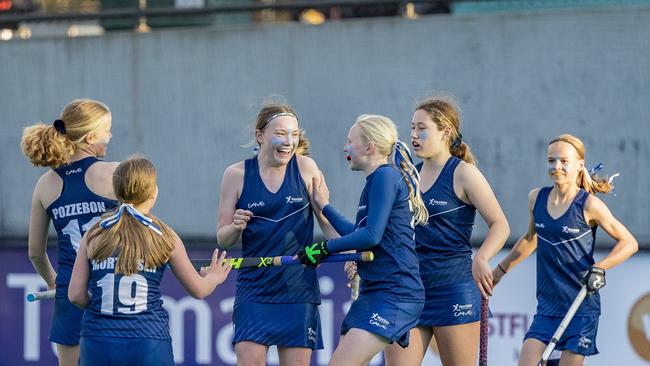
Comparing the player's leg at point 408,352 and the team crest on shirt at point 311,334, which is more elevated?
the team crest on shirt at point 311,334

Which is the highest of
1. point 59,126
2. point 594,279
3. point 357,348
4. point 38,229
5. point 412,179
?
point 59,126

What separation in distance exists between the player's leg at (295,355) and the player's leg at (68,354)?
114 centimetres

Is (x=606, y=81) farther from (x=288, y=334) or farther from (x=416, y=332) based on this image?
(x=288, y=334)

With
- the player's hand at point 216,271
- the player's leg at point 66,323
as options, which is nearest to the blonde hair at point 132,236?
the player's hand at point 216,271

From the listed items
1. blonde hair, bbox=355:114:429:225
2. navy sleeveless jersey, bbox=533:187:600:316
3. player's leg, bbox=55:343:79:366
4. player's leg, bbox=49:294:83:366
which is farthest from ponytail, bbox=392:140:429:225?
player's leg, bbox=55:343:79:366

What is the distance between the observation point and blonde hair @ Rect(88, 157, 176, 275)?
548 centimetres

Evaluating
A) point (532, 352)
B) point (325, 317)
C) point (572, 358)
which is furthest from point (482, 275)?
point (325, 317)

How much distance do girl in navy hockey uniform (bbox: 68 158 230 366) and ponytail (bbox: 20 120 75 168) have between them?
0.94 meters

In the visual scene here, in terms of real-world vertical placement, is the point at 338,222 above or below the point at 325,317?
above

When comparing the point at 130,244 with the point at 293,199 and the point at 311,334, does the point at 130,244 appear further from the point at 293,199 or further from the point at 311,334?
the point at 311,334

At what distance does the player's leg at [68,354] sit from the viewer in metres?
6.62

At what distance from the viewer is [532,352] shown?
283 inches

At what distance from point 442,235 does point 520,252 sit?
0.95m

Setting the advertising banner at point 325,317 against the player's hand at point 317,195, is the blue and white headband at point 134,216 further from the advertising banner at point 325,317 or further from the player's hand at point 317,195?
the advertising banner at point 325,317
